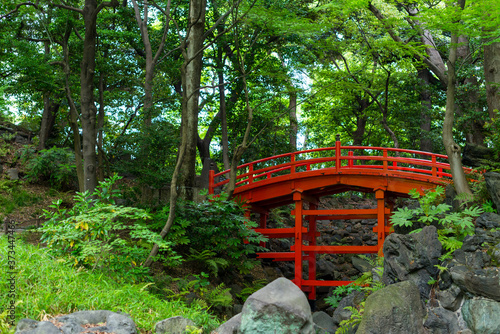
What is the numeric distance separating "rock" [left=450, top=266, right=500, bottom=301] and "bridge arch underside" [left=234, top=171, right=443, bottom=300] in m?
5.60

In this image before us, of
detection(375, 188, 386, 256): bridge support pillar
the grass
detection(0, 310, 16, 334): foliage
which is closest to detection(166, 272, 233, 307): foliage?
the grass

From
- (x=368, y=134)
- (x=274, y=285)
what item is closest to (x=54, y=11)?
(x=274, y=285)

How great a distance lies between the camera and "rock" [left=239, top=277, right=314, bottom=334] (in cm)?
467

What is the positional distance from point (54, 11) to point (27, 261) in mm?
9505

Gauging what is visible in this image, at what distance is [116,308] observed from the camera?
5.50 m

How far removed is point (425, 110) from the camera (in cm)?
1858

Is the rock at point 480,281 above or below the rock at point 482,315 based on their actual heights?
above

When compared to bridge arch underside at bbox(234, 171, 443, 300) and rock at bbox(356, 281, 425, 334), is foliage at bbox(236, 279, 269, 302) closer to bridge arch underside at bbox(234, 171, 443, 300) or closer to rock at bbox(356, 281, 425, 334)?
bridge arch underside at bbox(234, 171, 443, 300)

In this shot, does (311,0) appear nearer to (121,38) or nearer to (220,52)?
(220,52)

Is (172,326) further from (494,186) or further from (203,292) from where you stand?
(494,186)

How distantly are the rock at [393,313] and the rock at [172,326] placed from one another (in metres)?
2.52

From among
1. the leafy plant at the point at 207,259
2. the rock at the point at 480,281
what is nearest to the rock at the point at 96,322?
the rock at the point at 480,281

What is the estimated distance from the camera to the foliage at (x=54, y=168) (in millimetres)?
13750

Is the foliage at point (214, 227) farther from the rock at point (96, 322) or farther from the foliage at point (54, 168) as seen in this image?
the rock at point (96, 322)
